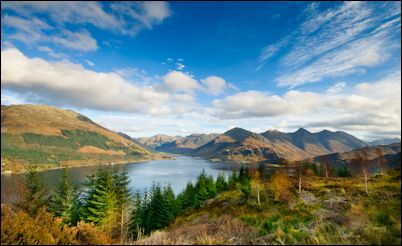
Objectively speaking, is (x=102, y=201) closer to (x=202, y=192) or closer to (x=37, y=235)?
(x=202, y=192)

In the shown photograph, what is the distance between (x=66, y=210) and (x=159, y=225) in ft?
61.9

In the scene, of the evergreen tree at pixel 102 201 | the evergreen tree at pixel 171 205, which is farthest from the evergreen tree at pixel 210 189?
the evergreen tree at pixel 102 201

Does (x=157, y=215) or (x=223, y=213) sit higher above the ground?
(x=223, y=213)

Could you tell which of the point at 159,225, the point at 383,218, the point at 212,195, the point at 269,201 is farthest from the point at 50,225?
the point at 212,195

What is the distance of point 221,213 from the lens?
3288 cm

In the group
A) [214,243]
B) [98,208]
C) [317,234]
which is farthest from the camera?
[98,208]

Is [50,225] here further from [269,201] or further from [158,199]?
[158,199]

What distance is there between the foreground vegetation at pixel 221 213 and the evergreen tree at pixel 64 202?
0.50 ft

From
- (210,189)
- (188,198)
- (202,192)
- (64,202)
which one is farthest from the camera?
(188,198)

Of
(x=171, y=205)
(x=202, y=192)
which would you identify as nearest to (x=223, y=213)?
(x=171, y=205)

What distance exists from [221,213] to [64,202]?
1086 inches

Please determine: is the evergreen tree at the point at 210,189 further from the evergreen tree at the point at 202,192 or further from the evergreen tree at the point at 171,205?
the evergreen tree at the point at 171,205

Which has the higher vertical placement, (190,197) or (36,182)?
(36,182)

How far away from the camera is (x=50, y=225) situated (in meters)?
12.2
